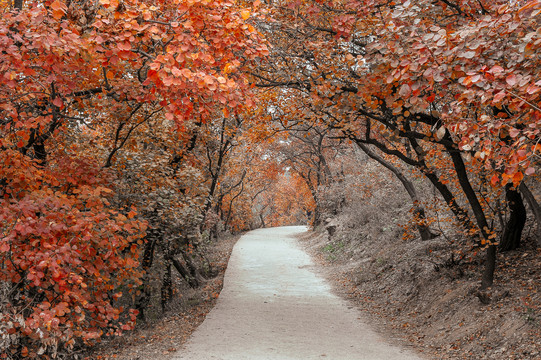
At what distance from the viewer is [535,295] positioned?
6.73 metres

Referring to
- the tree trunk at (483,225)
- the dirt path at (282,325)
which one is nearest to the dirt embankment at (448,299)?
the tree trunk at (483,225)

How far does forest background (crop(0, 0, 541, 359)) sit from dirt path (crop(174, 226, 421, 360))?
1542 mm

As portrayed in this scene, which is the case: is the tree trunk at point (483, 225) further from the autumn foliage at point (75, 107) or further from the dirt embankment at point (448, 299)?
the autumn foliage at point (75, 107)

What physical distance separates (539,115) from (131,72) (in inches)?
300

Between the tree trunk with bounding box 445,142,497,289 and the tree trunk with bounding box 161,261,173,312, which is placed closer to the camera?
the tree trunk with bounding box 445,142,497,289

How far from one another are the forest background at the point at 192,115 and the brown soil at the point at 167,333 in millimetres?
484

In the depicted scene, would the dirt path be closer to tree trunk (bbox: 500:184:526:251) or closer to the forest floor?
the forest floor

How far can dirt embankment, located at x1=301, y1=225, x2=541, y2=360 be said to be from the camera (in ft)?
20.2

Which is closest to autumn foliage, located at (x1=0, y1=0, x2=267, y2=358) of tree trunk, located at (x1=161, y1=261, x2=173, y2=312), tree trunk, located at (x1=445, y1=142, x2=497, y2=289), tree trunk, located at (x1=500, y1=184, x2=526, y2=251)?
tree trunk, located at (x1=161, y1=261, x2=173, y2=312)

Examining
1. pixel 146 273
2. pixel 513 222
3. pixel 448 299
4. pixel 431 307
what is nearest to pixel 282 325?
pixel 431 307

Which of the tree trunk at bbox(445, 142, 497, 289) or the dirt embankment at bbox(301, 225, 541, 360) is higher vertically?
the tree trunk at bbox(445, 142, 497, 289)

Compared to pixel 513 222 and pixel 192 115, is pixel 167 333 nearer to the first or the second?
pixel 192 115

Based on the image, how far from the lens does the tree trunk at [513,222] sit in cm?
829

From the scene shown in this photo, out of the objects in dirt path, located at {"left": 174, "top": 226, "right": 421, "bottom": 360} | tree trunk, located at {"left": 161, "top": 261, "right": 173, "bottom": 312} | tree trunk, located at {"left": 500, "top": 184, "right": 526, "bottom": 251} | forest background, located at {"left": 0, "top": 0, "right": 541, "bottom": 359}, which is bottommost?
dirt path, located at {"left": 174, "top": 226, "right": 421, "bottom": 360}
